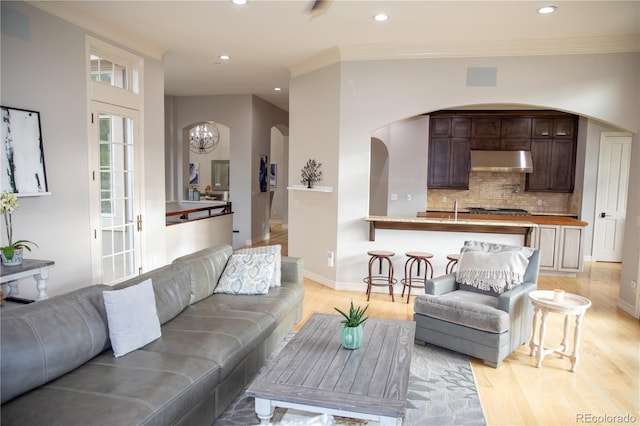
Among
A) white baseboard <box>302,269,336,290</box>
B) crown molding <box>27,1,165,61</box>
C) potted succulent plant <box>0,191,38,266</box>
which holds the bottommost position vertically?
white baseboard <box>302,269,336,290</box>

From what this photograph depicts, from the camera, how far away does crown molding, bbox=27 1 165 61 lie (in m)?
4.16

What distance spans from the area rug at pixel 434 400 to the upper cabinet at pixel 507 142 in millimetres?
5225

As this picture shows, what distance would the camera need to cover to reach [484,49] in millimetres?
5359

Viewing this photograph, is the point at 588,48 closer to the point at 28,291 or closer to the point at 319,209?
the point at 319,209

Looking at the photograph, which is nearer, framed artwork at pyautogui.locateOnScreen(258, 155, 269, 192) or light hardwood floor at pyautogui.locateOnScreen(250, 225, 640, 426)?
light hardwood floor at pyautogui.locateOnScreen(250, 225, 640, 426)

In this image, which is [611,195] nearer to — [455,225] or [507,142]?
[507,142]

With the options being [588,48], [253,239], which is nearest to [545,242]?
[588,48]

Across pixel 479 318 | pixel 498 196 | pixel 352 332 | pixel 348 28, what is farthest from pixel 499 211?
pixel 352 332

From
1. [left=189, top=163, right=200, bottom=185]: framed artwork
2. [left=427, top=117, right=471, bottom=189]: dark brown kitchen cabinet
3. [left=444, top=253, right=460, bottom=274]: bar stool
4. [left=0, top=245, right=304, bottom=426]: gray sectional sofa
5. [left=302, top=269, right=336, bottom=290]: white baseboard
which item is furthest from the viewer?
[left=189, top=163, right=200, bottom=185]: framed artwork

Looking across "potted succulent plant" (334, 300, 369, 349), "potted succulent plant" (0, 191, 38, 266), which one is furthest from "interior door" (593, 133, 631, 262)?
"potted succulent plant" (0, 191, 38, 266)

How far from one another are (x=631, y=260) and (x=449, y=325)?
2843mm

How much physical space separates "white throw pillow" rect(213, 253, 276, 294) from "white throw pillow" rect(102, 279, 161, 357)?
3.62 feet

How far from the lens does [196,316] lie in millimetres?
3328

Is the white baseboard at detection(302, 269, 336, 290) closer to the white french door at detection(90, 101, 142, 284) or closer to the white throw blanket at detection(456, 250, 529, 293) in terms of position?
the white throw blanket at detection(456, 250, 529, 293)
